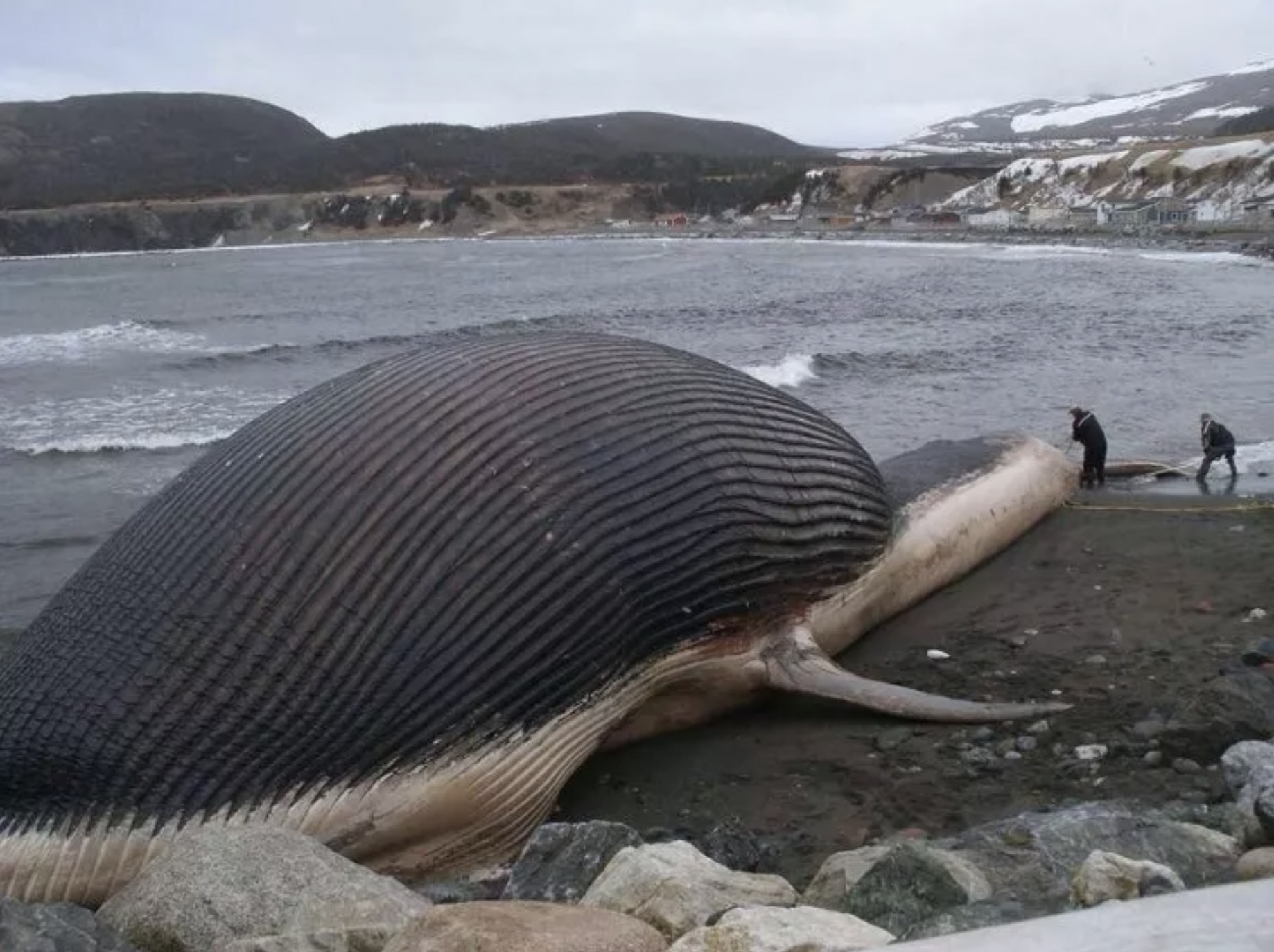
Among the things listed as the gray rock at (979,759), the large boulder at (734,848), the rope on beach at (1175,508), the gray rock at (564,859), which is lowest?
the rope on beach at (1175,508)

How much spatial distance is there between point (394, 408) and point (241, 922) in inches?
104

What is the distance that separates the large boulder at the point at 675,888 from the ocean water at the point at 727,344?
26.7ft

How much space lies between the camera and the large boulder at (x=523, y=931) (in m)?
3.84

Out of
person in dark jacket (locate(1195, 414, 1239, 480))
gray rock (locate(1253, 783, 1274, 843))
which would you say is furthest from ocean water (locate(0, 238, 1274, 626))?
gray rock (locate(1253, 783, 1274, 843))

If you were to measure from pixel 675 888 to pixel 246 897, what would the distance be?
Answer: 4.97 feet

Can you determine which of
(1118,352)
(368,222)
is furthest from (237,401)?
(368,222)

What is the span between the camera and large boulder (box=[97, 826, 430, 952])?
15.0 ft

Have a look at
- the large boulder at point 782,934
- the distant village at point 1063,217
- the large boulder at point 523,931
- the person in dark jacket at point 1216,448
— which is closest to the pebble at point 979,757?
the large boulder at point 782,934

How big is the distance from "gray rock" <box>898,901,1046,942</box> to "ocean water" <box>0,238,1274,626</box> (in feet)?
30.6

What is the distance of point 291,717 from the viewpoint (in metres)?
5.61

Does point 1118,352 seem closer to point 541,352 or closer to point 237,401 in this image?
point 237,401

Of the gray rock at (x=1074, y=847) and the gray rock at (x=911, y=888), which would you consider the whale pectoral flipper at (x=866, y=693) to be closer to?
the gray rock at (x=1074, y=847)

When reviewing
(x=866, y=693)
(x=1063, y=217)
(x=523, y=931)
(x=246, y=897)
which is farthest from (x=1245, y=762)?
(x=1063, y=217)

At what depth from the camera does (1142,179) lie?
94812 millimetres
